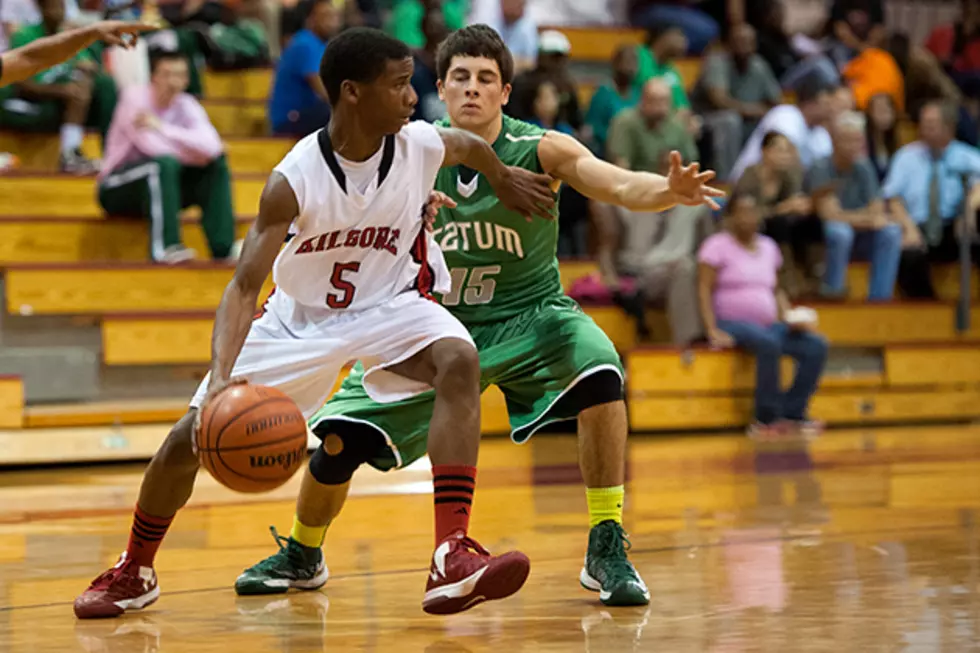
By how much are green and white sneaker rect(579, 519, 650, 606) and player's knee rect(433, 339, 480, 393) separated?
64cm

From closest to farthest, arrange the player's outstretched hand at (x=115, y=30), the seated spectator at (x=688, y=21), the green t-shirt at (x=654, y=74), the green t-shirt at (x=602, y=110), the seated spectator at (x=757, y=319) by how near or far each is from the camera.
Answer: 1. the player's outstretched hand at (x=115, y=30)
2. the seated spectator at (x=757, y=319)
3. the green t-shirt at (x=602, y=110)
4. the green t-shirt at (x=654, y=74)
5. the seated spectator at (x=688, y=21)

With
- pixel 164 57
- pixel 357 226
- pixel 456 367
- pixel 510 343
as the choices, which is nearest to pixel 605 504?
pixel 510 343

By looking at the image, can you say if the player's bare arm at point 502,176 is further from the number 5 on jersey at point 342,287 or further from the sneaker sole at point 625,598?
the sneaker sole at point 625,598

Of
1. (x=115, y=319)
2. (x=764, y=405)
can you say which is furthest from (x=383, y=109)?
(x=764, y=405)

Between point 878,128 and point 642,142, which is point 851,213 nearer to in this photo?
point 878,128

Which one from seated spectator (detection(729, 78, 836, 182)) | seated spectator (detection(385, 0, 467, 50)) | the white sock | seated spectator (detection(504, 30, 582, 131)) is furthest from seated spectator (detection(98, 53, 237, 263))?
seated spectator (detection(729, 78, 836, 182))

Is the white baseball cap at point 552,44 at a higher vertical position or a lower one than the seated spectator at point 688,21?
lower

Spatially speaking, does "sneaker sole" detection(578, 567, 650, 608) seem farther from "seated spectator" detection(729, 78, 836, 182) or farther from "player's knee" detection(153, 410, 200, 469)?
"seated spectator" detection(729, 78, 836, 182)

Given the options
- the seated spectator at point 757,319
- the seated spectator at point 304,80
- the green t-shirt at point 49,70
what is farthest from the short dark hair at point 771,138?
the green t-shirt at point 49,70

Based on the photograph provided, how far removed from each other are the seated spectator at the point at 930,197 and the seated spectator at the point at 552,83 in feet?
9.33

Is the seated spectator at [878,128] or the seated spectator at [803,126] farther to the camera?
the seated spectator at [878,128]

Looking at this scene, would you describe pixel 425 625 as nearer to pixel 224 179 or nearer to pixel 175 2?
pixel 224 179

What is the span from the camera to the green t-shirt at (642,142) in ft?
34.0

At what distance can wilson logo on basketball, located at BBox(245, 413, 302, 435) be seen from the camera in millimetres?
3477
